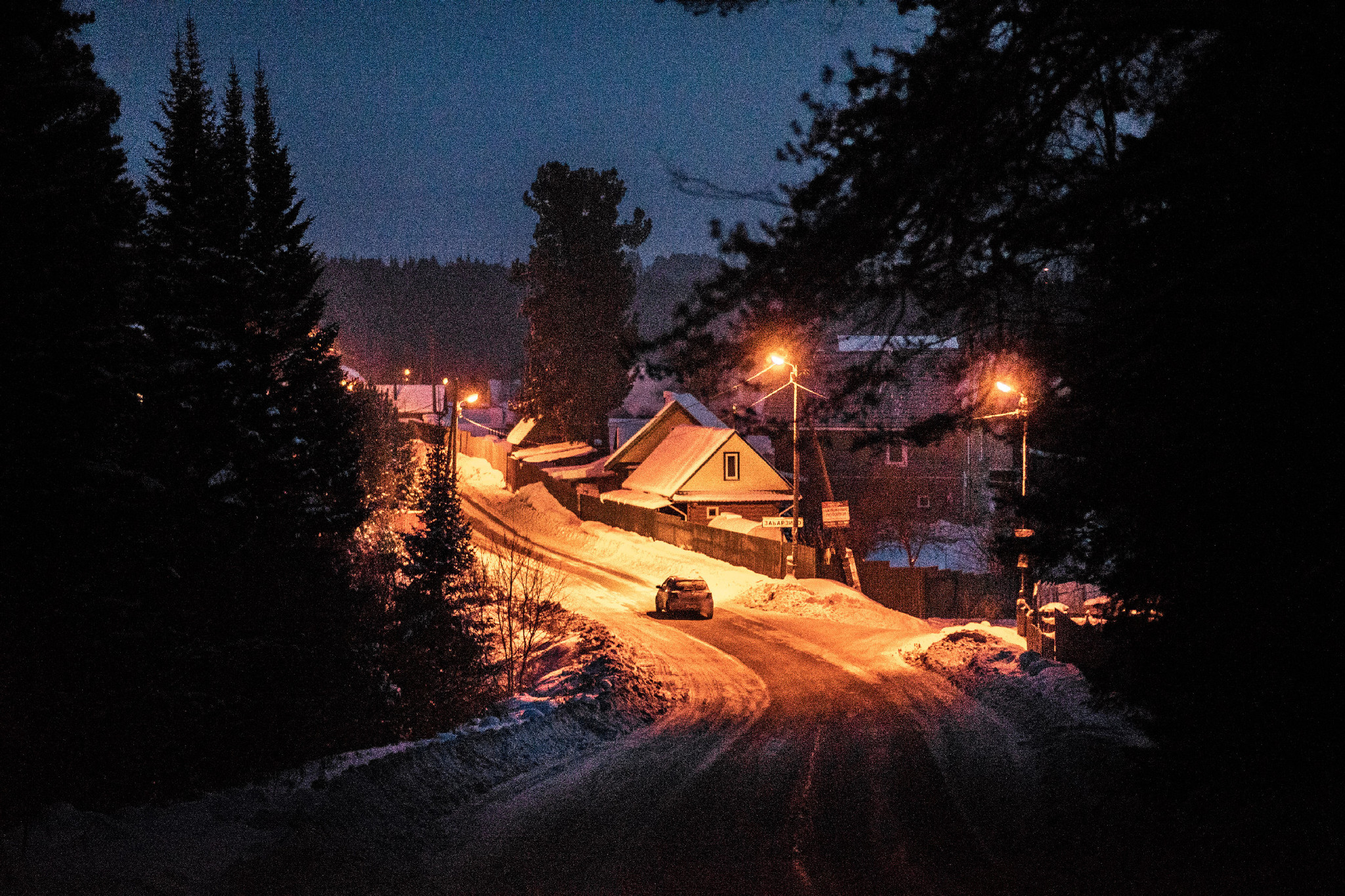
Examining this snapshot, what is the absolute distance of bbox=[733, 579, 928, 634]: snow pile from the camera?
103ft

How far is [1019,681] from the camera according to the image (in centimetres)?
1881

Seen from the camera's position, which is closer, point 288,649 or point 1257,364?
point 1257,364

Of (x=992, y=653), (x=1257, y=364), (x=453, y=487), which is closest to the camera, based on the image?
(x=1257, y=364)

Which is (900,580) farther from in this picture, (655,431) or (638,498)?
(655,431)

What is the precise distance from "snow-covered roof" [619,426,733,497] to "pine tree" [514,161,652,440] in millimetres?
11940

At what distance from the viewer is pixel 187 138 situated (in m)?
22.8

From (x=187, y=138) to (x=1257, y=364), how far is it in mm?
23801

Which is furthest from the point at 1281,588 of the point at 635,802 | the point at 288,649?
the point at 288,649

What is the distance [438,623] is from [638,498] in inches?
1088

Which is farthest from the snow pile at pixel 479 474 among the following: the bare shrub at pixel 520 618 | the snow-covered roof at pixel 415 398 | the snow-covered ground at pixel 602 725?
the snow-covered roof at pixel 415 398

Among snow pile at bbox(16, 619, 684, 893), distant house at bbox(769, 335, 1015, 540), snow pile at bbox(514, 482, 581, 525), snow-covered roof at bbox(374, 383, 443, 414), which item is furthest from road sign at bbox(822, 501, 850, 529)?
snow-covered roof at bbox(374, 383, 443, 414)

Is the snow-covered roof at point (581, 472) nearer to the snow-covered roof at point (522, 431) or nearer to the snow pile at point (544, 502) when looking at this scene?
the snow pile at point (544, 502)

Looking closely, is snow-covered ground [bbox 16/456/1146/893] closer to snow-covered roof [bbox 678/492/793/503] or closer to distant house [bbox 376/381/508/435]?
snow-covered roof [bbox 678/492/793/503]

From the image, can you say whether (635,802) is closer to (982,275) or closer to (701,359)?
(701,359)
